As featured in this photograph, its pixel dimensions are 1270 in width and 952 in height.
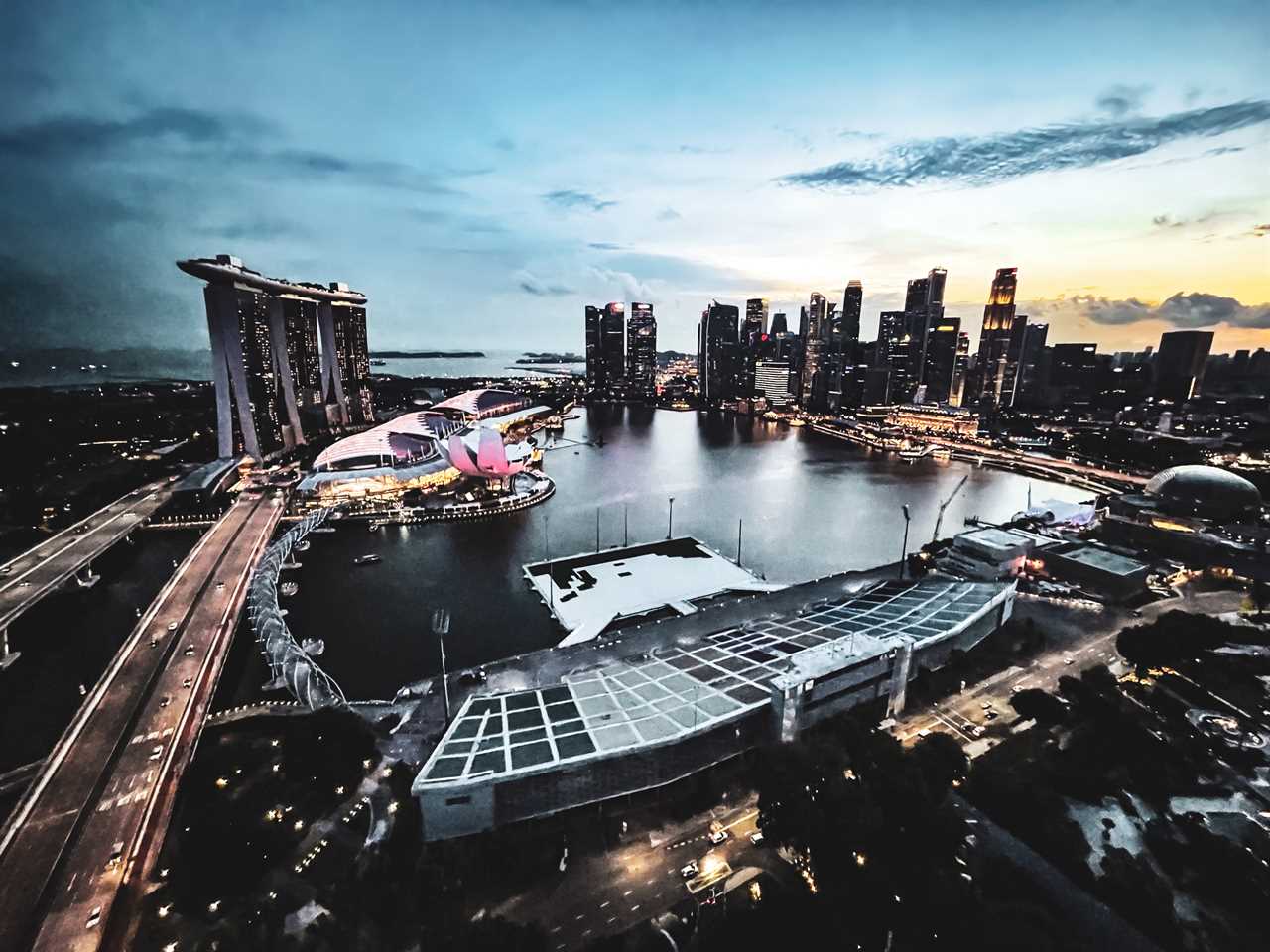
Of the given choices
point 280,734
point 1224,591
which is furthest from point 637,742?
point 1224,591

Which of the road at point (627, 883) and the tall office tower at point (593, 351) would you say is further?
the tall office tower at point (593, 351)

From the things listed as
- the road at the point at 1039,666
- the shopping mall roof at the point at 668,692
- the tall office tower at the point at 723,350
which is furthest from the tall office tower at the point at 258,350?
the tall office tower at the point at 723,350

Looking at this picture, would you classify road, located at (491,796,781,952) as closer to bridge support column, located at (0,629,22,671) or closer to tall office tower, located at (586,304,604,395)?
bridge support column, located at (0,629,22,671)

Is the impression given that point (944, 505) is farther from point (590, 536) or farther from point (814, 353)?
point (814, 353)

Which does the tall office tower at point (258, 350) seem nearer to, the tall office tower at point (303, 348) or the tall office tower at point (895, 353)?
the tall office tower at point (303, 348)

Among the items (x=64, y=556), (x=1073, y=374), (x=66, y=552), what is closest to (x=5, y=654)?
(x=64, y=556)

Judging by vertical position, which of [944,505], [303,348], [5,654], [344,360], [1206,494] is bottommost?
[5,654]

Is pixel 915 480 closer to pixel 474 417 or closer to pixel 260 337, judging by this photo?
pixel 474 417
